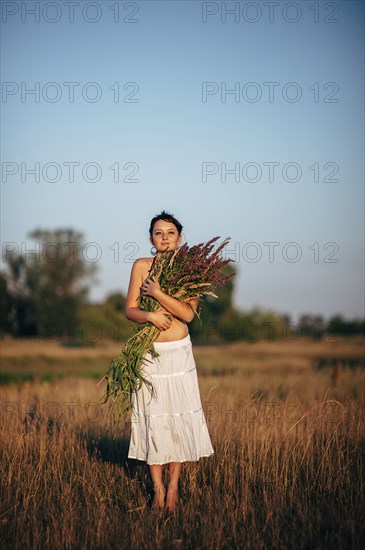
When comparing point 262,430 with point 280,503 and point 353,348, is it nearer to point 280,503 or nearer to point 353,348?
point 280,503

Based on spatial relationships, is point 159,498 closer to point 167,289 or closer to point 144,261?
point 167,289

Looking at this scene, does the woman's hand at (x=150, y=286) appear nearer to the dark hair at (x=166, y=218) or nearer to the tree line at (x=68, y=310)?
the dark hair at (x=166, y=218)

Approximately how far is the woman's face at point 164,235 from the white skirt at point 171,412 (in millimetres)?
827

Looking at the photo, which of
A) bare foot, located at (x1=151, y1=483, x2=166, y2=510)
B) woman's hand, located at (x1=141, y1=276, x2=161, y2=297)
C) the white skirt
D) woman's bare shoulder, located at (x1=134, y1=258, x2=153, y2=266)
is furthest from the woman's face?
bare foot, located at (x1=151, y1=483, x2=166, y2=510)

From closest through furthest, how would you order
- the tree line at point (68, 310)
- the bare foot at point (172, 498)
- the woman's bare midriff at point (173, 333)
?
the bare foot at point (172, 498) < the woman's bare midriff at point (173, 333) < the tree line at point (68, 310)

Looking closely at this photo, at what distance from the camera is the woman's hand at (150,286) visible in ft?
16.6

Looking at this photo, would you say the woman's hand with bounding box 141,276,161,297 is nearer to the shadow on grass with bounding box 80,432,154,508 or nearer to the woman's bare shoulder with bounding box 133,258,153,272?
the woman's bare shoulder with bounding box 133,258,153,272

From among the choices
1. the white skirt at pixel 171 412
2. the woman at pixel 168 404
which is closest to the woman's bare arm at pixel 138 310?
the woman at pixel 168 404

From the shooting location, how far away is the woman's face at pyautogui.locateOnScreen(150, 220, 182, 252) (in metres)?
5.32

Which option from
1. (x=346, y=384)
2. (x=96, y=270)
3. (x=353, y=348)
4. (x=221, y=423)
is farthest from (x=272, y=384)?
(x=96, y=270)

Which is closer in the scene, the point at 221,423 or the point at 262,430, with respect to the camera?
the point at 262,430

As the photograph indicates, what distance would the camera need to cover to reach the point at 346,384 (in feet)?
46.3

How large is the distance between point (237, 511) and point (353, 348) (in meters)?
38.1

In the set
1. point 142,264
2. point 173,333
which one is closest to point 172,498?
point 173,333
